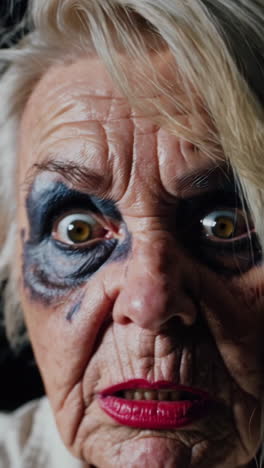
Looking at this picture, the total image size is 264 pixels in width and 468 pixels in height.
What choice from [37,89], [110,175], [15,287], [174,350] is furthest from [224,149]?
[15,287]

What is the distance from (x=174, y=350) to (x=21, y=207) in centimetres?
41

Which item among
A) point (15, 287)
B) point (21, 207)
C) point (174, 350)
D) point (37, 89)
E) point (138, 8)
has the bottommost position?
point (15, 287)

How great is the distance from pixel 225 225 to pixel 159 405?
293mm

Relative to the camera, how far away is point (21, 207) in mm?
1327

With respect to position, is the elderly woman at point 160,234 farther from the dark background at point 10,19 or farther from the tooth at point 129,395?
the dark background at point 10,19

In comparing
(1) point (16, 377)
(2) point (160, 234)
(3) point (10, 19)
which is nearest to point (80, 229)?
(2) point (160, 234)

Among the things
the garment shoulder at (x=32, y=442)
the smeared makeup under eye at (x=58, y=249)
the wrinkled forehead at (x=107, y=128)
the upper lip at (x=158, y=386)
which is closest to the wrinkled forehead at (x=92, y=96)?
the wrinkled forehead at (x=107, y=128)

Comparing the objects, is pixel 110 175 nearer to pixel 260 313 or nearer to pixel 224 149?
pixel 224 149

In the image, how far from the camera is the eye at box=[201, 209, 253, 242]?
115 cm

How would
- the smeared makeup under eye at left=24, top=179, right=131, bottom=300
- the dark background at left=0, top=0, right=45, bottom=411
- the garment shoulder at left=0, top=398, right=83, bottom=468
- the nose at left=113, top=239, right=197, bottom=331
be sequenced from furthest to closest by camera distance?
the dark background at left=0, top=0, right=45, bottom=411
the garment shoulder at left=0, top=398, right=83, bottom=468
the smeared makeup under eye at left=24, top=179, right=131, bottom=300
the nose at left=113, top=239, right=197, bottom=331

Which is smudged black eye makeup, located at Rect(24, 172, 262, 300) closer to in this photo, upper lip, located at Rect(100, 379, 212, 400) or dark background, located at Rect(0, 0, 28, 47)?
upper lip, located at Rect(100, 379, 212, 400)

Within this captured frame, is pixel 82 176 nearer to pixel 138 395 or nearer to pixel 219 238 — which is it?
pixel 219 238

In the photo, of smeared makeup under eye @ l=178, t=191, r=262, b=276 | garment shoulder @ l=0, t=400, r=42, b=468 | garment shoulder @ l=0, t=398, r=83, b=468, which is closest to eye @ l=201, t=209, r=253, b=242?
smeared makeup under eye @ l=178, t=191, r=262, b=276

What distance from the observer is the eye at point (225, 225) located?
1.15 m
